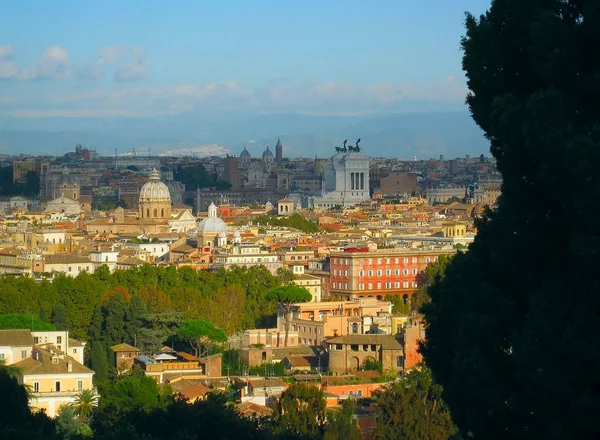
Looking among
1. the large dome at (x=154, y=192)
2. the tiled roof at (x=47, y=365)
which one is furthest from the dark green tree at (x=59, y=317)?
the large dome at (x=154, y=192)

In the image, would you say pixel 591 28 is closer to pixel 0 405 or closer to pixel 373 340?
pixel 0 405

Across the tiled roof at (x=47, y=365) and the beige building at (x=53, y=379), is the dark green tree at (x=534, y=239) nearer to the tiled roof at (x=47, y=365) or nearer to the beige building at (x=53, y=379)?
the beige building at (x=53, y=379)

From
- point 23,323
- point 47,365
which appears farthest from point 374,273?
point 47,365

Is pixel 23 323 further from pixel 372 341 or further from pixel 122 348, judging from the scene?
pixel 372 341

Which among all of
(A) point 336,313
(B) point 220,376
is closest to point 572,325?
(B) point 220,376

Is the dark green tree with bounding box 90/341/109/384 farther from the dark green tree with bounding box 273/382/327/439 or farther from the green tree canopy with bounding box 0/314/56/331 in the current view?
the dark green tree with bounding box 273/382/327/439

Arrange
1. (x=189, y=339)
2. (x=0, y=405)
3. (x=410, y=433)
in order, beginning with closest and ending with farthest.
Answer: (x=0, y=405)
(x=410, y=433)
(x=189, y=339)
